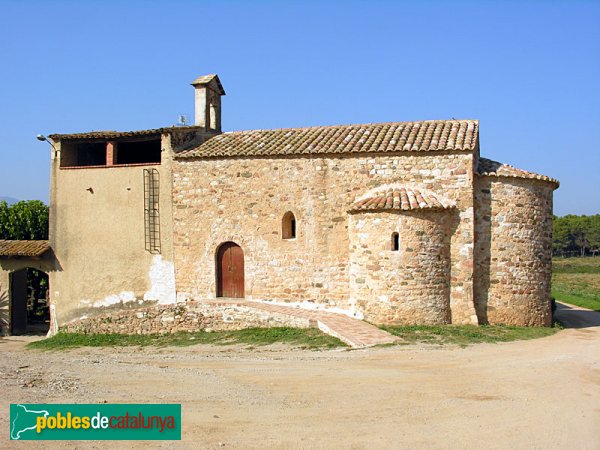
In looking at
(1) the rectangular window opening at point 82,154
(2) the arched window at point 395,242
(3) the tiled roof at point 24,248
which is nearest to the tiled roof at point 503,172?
(2) the arched window at point 395,242

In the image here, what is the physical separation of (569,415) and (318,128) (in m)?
12.6

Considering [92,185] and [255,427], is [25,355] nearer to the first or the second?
[92,185]

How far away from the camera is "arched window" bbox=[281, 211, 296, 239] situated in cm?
1830

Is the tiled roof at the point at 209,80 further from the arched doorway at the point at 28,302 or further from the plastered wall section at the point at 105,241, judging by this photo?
the arched doorway at the point at 28,302

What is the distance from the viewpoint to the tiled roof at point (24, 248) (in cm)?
1973

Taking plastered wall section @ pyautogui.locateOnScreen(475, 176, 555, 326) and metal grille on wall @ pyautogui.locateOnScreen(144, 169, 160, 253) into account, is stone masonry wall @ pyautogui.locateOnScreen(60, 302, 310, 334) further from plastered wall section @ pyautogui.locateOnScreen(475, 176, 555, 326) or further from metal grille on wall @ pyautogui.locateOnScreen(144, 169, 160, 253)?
plastered wall section @ pyautogui.locateOnScreen(475, 176, 555, 326)

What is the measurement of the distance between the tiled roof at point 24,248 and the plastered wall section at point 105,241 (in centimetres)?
39

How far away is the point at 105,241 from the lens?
19547 millimetres

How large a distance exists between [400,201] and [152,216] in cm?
754

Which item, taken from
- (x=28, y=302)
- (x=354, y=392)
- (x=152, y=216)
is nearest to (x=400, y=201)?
(x=354, y=392)

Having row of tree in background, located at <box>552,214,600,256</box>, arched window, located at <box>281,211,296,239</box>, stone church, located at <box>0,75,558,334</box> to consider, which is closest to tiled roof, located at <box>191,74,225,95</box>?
stone church, located at <box>0,75,558,334</box>

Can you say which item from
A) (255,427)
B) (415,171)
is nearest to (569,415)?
(255,427)

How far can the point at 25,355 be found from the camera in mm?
17016

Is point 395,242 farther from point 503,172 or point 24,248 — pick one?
point 24,248
